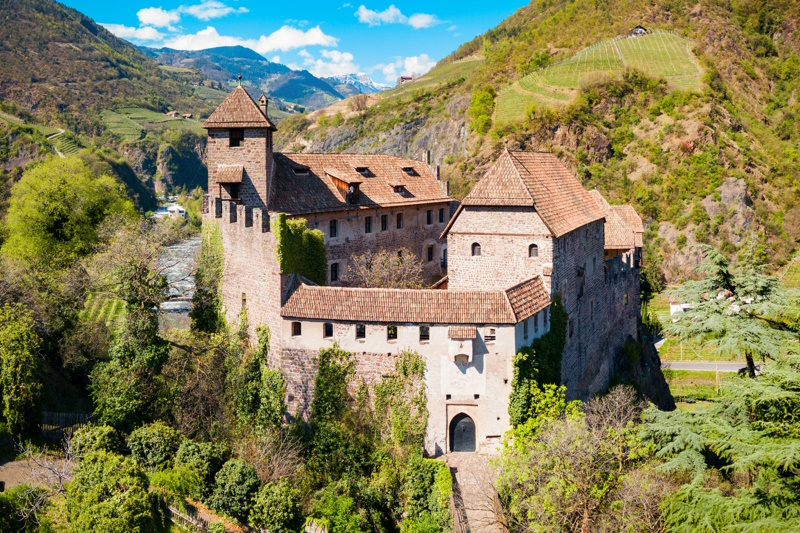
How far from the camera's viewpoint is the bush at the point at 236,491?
27703 millimetres

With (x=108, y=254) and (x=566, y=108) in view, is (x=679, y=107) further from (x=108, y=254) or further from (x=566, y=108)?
(x=108, y=254)

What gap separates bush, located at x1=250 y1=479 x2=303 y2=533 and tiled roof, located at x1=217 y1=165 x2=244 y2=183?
54.0 ft

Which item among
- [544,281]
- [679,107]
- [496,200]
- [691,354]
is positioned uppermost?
[679,107]

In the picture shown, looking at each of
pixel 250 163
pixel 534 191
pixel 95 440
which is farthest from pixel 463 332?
pixel 95 440

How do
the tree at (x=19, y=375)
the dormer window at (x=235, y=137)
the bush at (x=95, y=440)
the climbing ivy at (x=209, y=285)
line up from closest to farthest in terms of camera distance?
the bush at (x=95, y=440)
the tree at (x=19, y=375)
the climbing ivy at (x=209, y=285)
the dormer window at (x=235, y=137)

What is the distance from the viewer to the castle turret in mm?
37781

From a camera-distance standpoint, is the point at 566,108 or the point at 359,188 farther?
the point at 566,108

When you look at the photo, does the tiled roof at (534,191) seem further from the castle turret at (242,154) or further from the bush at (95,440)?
the bush at (95,440)

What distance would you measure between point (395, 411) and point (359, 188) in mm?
17271

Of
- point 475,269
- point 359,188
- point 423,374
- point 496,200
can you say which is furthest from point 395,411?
point 359,188

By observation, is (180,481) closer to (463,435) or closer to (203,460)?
(203,460)

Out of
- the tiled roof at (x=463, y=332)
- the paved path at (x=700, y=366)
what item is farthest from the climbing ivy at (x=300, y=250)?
the paved path at (x=700, y=366)

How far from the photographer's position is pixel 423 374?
30.9 meters

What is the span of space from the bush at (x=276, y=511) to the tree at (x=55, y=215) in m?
Result: 28.0
